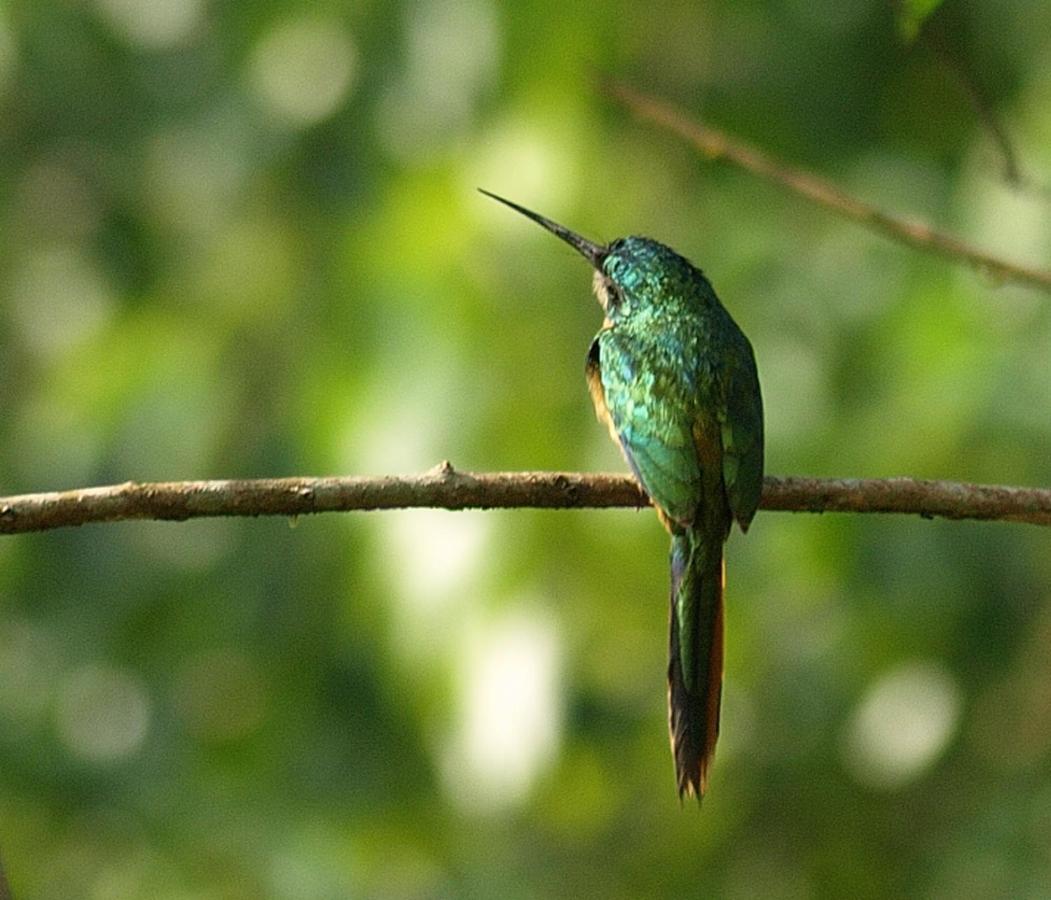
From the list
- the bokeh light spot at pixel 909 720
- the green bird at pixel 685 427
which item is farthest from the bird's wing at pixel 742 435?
the bokeh light spot at pixel 909 720

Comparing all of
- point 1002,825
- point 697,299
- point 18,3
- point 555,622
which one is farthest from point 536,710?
point 18,3

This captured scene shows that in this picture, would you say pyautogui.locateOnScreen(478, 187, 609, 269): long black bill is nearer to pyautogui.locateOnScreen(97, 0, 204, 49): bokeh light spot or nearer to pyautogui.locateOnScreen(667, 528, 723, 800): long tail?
pyautogui.locateOnScreen(667, 528, 723, 800): long tail

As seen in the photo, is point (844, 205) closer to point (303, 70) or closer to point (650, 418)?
point (650, 418)

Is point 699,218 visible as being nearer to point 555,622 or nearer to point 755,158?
point 755,158

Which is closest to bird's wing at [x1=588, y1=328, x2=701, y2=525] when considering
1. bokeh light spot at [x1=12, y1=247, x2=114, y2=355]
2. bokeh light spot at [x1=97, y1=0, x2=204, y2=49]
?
bokeh light spot at [x1=97, y1=0, x2=204, y2=49]

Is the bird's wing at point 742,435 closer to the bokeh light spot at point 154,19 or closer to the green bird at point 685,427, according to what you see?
the green bird at point 685,427

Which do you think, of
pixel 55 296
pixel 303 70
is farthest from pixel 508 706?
pixel 55 296
